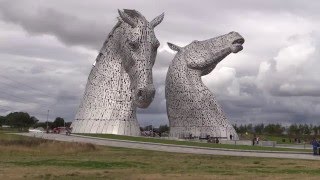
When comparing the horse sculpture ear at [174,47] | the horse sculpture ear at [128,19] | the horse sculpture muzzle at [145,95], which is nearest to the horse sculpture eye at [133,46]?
the horse sculpture ear at [128,19]

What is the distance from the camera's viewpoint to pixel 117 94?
50750mm

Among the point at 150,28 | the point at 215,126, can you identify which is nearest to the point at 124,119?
the point at 150,28

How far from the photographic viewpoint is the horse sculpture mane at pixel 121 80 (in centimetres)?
4784

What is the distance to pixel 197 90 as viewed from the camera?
2381 inches

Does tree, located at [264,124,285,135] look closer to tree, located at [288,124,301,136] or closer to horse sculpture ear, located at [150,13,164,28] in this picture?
tree, located at [288,124,301,136]

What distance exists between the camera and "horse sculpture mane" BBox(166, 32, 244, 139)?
5978 centimetres

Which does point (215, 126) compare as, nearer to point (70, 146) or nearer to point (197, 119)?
point (197, 119)

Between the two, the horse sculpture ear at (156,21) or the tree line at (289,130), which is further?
the tree line at (289,130)

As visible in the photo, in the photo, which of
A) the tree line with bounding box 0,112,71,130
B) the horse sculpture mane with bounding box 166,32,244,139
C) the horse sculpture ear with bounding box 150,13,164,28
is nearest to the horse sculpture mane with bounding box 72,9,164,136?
the horse sculpture ear with bounding box 150,13,164,28

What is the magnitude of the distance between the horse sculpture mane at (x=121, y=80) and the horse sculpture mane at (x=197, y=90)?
10851 millimetres

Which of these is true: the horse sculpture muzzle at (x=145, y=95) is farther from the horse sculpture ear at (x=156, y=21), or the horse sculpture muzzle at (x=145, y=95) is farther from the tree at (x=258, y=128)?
the tree at (x=258, y=128)

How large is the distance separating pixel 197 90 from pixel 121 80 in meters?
12.7

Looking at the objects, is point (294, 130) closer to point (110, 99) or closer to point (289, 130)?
point (289, 130)

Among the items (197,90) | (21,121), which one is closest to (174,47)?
(197,90)
